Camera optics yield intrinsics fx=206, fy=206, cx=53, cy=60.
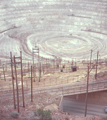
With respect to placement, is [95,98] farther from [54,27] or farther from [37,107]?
[54,27]

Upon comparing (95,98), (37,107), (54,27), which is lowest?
(95,98)

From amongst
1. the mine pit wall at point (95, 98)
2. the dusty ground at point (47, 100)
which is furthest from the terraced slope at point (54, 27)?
the mine pit wall at point (95, 98)

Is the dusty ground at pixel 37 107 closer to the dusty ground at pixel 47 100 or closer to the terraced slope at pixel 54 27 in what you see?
the dusty ground at pixel 47 100

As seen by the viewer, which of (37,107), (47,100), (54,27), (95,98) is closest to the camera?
(37,107)

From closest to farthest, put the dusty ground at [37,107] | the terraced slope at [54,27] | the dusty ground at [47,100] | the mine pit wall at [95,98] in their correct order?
the dusty ground at [37,107]
the dusty ground at [47,100]
the mine pit wall at [95,98]
the terraced slope at [54,27]

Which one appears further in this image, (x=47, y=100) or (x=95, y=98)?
(x=95, y=98)

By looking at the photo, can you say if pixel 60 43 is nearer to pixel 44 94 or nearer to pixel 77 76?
pixel 77 76

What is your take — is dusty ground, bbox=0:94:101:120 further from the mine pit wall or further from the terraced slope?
the terraced slope

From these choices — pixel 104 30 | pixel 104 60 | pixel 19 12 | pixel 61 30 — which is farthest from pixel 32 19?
pixel 104 60

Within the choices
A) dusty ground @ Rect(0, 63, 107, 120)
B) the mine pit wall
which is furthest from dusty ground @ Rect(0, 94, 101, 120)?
the mine pit wall

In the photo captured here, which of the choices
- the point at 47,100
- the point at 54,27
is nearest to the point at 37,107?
the point at 47,100

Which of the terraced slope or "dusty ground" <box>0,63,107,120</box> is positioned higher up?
the terraced slope
